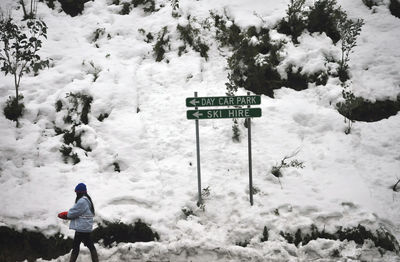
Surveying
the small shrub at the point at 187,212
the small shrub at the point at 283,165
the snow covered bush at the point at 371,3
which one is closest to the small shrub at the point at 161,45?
the small shrub at the point at 283,165

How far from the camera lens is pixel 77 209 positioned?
444cm

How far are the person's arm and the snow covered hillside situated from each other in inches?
38.5

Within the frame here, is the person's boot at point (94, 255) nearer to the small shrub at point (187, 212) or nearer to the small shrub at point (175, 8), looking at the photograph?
the small shrub at point (187, 212)

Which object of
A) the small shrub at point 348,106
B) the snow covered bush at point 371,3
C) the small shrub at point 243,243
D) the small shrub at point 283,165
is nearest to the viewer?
the small shrub at point 243,243

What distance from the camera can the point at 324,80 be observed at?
823 cm

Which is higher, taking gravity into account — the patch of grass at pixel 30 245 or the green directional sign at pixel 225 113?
the green directional sign at pixel 225 113

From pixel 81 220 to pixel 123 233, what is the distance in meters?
1.08

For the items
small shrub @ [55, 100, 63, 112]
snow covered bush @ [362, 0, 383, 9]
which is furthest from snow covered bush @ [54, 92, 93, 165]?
snow covered bush @ [362, 0, 383, 9]

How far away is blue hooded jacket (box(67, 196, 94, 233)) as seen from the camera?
175 inches

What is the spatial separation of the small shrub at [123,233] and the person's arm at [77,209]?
1.04m

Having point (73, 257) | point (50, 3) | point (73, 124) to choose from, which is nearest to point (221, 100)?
point (73, 257)

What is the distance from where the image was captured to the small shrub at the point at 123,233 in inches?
207

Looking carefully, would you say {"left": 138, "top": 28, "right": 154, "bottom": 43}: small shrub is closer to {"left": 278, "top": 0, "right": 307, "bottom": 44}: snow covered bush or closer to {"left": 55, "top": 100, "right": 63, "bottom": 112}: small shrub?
{"left": 55, "top": 100, "right": 63, "bottom": 112}: small shrub

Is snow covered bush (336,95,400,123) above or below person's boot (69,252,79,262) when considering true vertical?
above
